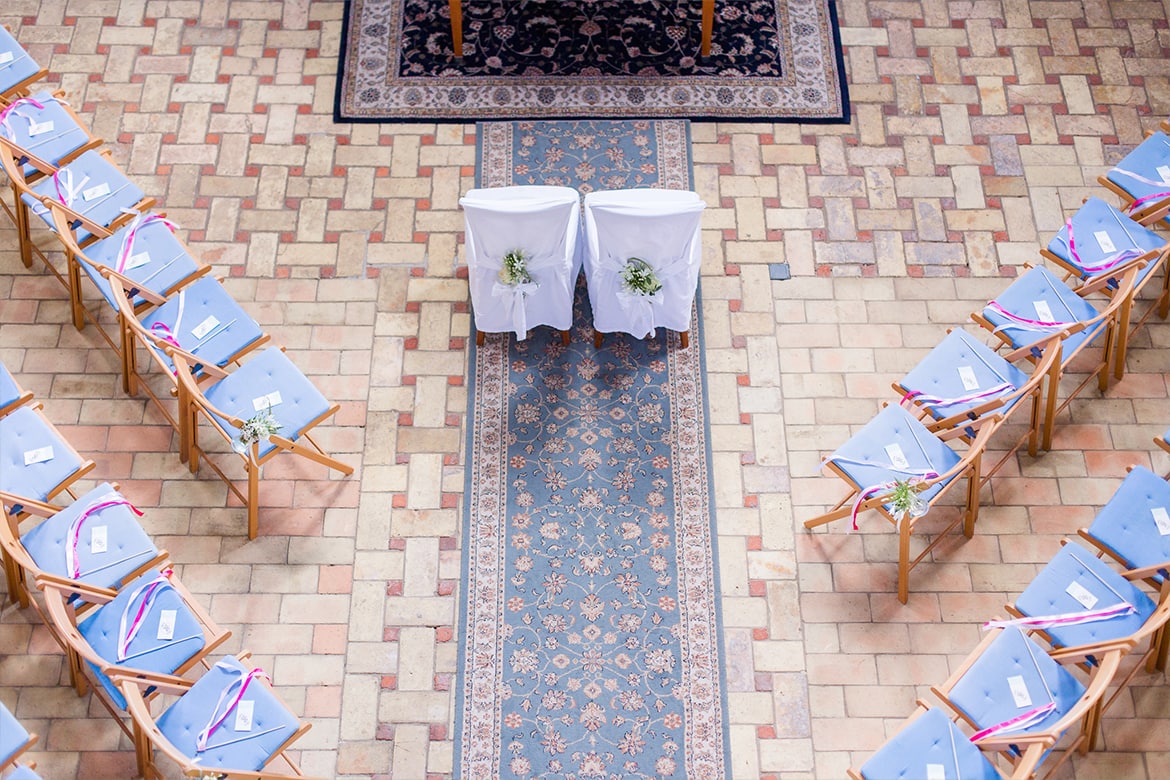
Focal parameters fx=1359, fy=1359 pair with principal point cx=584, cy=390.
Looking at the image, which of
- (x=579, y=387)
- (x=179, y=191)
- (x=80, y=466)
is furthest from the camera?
(x=179, y=191)

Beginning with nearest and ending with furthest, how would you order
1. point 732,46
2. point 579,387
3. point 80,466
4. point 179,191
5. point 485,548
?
point 80,466 < point 485,548 < point 579,387 < point 179,191 < point 732,46

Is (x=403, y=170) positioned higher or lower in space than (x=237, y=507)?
higher

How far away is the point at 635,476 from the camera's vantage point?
7395mm

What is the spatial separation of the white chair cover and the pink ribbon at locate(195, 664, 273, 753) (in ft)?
7.75

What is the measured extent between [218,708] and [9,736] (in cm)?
87

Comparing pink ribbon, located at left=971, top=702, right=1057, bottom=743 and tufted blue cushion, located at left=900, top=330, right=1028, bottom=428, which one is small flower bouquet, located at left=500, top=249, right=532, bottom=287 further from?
pink ribbon, located at left=971, top=702, right=1057, bottom=743

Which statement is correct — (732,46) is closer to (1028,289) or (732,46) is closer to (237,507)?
(1028,289)

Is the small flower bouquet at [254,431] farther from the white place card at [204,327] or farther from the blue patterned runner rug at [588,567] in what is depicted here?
the blue patterned runner rug at [588,567]

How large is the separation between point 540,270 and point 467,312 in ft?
2.28

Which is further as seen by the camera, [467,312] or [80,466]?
[467,312]

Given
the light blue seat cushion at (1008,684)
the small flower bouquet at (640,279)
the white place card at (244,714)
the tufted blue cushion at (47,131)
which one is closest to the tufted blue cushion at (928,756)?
the light blue seat cushion at (1008,684)

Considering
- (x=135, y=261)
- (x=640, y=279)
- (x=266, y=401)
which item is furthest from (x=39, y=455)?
(x=640, y=279)

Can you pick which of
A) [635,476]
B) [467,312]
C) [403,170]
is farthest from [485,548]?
[403,170]

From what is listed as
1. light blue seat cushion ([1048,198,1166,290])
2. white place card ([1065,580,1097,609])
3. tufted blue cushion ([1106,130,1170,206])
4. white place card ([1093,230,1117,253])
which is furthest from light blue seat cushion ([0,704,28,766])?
tufted blue cushion ([1106,130,1170,206])
